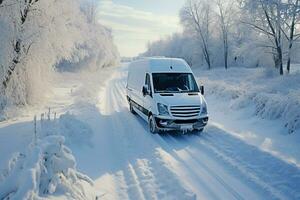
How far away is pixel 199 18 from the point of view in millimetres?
56125

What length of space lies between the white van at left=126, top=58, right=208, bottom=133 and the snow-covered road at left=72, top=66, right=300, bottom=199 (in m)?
0.48

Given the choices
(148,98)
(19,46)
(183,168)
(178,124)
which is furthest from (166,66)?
(19,46)

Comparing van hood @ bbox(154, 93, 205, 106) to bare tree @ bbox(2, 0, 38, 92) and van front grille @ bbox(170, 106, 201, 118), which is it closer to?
van front grille @ bbox(170, 106, 201, 118)

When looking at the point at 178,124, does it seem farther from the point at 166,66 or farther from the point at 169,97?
the point at 166,66

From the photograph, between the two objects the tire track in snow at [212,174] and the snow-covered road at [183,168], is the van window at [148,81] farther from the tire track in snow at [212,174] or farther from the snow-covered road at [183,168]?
the tire track in snow at [212,174]

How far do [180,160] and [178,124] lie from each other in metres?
2.80

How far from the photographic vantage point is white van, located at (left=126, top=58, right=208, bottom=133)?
451 inches

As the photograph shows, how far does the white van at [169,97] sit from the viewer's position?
11445 mm

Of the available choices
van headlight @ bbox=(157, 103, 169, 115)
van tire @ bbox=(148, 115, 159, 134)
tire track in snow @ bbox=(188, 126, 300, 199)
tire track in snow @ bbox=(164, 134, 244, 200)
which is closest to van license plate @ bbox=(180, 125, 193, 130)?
tire track in snow @ bbox=(188, 126, 300, 199)

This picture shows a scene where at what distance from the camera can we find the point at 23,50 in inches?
632

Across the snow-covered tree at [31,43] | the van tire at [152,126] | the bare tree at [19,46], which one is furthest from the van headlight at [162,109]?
the bare tree at [19,46]

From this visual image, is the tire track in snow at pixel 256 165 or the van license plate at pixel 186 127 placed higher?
the van license plate at pixel 186 127

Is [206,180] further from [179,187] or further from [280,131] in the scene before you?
[280,131]

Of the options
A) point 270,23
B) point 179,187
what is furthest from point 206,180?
point 270,23
